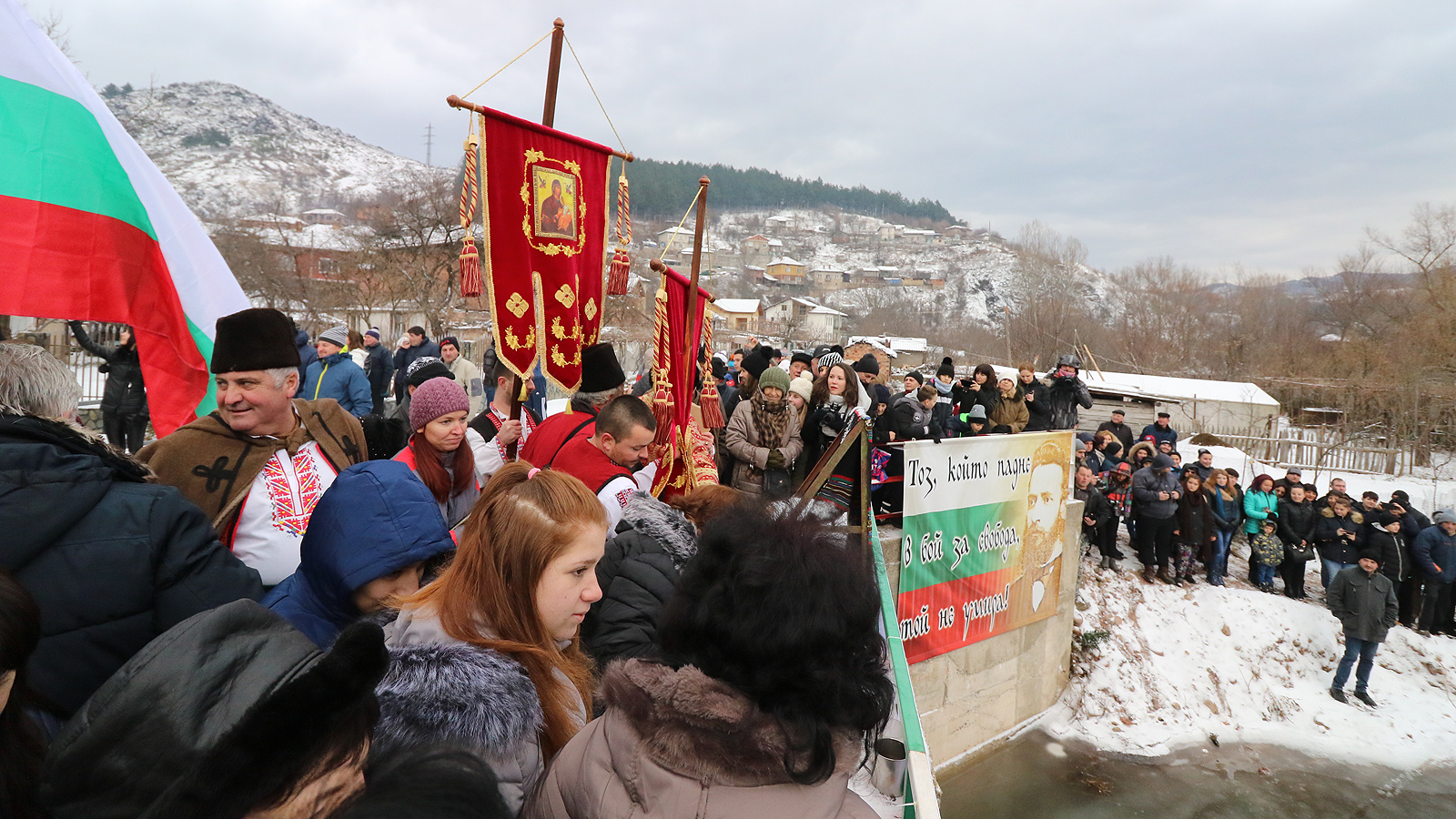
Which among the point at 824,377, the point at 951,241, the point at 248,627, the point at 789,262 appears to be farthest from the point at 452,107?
the point at 951,241

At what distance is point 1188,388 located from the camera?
2733cm

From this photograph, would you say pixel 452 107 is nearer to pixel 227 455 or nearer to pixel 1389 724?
pixel 227 455

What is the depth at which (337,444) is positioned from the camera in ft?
9.32

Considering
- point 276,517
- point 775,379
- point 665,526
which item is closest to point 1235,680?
point 775,379

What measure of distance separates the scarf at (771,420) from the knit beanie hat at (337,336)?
4212 millimetres

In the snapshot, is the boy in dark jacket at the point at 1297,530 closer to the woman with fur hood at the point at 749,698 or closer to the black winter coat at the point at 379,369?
the woman with fur hood at the point at 749,698

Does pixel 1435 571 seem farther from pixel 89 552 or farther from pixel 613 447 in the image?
pixel 89 552

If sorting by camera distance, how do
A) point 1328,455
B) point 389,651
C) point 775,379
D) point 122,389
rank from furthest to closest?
1. point 1328,455
2. point 122,389
3. point 775,379
4. point 389,651

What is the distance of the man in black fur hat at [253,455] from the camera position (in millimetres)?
2400

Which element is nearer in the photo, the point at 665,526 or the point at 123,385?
the point at 665,526

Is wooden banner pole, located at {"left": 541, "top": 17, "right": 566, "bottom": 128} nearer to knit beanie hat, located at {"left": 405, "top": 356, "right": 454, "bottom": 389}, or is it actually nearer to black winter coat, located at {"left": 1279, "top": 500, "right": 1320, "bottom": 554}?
knit beanie hat, located at {"left": 405, "top": 356, "right": 454, "bottom": 389}

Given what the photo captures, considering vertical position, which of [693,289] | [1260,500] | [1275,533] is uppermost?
[693,289]

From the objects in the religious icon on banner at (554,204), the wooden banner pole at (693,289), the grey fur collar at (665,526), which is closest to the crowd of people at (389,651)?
the grey fur collar at (665,526)

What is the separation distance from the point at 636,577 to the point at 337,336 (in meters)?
6.14
